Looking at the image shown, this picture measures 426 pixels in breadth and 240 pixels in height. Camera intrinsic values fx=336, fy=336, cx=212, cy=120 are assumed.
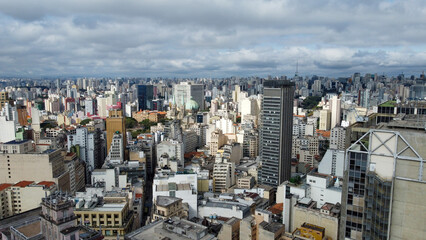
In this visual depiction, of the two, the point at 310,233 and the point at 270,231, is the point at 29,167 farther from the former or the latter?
the point at 310,233

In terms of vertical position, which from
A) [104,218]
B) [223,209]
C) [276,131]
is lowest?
[223,209]

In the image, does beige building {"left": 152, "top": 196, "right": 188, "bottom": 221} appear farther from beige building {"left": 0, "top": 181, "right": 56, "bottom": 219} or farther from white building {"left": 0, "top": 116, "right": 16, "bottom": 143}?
white building {"left": 0, "top": 116, "right": 16, "bottom": 143}

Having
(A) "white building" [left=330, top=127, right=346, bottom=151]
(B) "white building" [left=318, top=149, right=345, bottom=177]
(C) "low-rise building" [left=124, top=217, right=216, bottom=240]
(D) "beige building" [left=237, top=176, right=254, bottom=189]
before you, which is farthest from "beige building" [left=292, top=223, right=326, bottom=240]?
(A) "white building" [left=330, top=127, right=346, bottom=151]

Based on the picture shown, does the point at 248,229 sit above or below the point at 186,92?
below

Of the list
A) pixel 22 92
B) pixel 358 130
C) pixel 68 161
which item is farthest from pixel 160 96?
pixel 358 130

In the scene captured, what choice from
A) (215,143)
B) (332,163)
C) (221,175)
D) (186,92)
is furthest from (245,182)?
(186,92)
